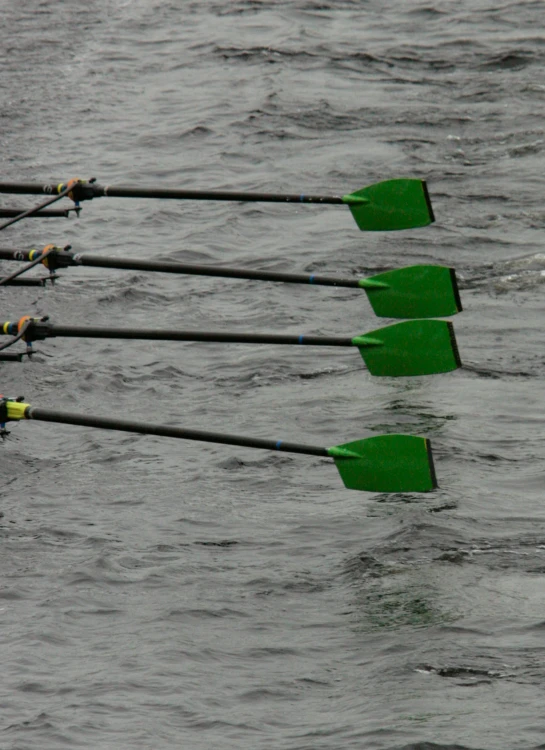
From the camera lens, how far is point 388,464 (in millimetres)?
8047

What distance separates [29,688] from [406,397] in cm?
451

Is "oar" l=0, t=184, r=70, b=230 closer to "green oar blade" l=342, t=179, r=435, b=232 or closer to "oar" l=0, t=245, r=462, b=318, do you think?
"oar" l=0, t=245, r=462, b=318

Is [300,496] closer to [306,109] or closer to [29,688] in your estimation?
[29,688]

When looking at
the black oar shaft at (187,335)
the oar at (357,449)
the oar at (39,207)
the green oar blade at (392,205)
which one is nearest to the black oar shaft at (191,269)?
the oar at (39,207)

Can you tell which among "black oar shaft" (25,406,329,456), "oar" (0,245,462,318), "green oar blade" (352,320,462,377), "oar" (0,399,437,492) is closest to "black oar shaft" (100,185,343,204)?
"oar" (0,245,462,318)

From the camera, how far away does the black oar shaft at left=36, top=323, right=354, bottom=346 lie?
895 centimetres

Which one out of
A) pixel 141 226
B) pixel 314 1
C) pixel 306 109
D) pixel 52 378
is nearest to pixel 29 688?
pixel 52 378

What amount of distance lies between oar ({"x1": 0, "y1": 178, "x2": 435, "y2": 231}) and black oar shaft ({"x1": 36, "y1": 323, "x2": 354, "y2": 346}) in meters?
2.31

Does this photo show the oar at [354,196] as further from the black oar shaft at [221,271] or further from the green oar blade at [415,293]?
the green oar blade at [415,293]

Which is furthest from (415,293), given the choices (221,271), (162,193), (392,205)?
(162,193)

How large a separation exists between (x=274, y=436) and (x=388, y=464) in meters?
1.71

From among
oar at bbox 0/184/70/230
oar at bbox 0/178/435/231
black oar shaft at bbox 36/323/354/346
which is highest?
oar at bbox 0/184/70/230

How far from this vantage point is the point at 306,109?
699 inches

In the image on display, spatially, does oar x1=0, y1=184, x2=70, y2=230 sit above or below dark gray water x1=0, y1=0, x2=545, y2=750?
above
